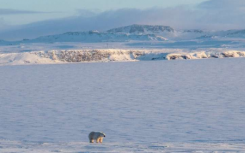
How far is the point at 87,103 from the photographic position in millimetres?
14977

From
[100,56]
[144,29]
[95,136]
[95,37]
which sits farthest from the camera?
[144,29]

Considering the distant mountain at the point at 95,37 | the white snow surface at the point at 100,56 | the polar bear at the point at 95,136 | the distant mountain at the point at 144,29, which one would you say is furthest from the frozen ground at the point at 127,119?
the distant mountain at the point at 144,29

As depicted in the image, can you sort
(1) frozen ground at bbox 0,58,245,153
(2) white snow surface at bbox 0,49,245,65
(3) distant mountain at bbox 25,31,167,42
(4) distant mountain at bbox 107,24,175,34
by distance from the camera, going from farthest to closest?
1. (4) distant mountain at bbox 107,24,175,34
2. (3) distant mountain at bbox 25,31,167,42
3. (2) white snow surface at bbox 0,49,245,65
4. (1) frozen ground at bbox 0,58,245,153

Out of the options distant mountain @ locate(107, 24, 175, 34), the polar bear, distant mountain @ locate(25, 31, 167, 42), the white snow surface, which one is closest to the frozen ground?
the polar bear

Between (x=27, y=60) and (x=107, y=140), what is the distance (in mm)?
38207

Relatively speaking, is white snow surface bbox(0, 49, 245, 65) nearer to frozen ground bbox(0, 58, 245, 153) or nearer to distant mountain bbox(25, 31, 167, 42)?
frozen ground bbox(0, 58, 245, 153)

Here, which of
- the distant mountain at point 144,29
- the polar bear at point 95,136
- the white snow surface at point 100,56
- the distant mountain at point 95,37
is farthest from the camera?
the distant mountain at point 144,29

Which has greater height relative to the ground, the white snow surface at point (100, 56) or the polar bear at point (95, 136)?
the white snow surface at point (100, 56)

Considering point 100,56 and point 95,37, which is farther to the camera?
point 95,37

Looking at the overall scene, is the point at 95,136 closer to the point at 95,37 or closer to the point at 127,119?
the point at 127,119

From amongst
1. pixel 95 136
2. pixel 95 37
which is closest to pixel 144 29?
pixel 95 37

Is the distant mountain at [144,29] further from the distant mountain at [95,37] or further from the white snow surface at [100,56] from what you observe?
the white snow surface at [100,56]

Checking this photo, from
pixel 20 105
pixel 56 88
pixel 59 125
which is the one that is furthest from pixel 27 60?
pixel 59 125

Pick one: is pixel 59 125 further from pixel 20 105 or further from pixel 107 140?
pixel 20 105
